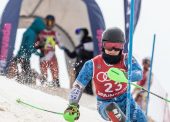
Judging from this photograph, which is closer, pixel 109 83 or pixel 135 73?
pixel 135 73

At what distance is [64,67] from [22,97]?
8.45 meters

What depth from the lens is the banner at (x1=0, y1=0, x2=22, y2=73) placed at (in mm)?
11508

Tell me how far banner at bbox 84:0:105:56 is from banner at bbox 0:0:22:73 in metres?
1.81

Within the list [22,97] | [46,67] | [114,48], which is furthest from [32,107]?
[46,67]

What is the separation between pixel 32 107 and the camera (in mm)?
6312

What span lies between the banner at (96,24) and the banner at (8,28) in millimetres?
1812

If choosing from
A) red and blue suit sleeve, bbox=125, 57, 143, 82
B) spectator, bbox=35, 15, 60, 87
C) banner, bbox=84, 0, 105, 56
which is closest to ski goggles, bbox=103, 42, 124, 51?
red and blue suit sleeve, bbox=125, 57, 143, 82

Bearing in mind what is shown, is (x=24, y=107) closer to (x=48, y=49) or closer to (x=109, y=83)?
(x=109, y=83)

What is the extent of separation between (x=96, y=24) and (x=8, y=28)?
207 cm

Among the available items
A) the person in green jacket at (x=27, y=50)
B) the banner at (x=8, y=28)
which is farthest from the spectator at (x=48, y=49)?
the banner at (x=8, y=28)

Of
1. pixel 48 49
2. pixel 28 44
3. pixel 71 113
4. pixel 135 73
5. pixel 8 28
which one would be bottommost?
pixel 48 49

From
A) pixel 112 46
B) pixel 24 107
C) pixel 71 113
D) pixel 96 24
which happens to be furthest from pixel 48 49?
pixel 112 46

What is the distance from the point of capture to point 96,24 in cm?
1231

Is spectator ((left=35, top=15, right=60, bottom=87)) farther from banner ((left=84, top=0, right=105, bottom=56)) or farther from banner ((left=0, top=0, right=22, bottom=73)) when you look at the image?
banner ((left=84, top=0, right=105, bottom=56))
